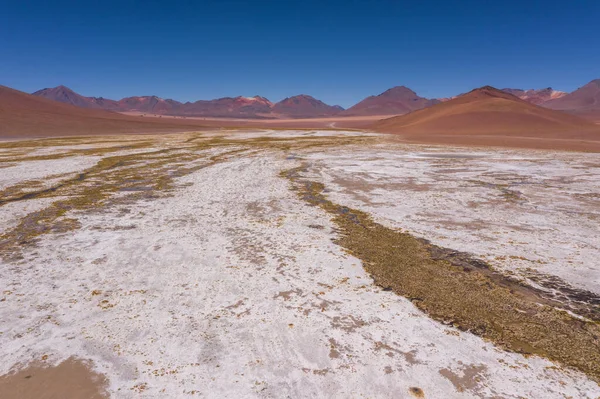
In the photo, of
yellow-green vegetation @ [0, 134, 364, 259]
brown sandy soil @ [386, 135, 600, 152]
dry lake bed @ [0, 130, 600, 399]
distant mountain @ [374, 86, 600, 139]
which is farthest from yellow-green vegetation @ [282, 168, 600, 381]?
distant mountain @ [374, 86, 600, 139]

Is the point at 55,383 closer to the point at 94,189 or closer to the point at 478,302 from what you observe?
the point at 478,302

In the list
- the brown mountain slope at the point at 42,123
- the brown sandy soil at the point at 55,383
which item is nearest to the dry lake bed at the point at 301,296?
the brown sandy soil at the point at 55,383

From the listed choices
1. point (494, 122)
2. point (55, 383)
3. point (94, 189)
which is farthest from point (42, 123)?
point (494, 122)

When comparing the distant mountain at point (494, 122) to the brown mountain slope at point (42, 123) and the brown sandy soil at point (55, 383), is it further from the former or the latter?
the brown sandy soil at point (55, 383)

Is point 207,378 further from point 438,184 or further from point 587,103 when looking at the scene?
point 587,103

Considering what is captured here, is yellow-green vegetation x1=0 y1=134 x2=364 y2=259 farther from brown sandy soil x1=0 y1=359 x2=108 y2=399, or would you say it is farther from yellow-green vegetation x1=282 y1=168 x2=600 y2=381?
yellow-green vegetation x1=282 y1=168 x2=600 y2=381

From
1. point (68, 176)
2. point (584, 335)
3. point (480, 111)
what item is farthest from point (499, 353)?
point (480, 111)
